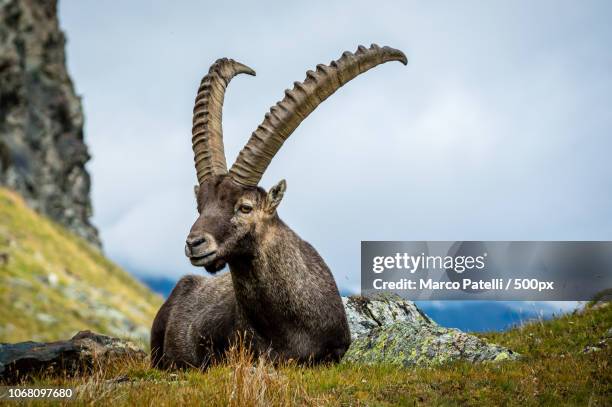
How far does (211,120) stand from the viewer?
41.8ft

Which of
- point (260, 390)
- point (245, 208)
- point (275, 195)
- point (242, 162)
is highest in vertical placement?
point (242, 162)

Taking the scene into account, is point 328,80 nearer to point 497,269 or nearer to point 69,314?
point 497,269

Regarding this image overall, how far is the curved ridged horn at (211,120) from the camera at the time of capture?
12047mm

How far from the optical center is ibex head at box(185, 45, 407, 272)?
10383mm

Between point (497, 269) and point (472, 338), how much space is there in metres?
6.76

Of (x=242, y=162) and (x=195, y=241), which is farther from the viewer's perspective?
(x=242, y=162)

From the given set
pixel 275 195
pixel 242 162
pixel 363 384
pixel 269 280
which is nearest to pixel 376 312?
pixel 269 280

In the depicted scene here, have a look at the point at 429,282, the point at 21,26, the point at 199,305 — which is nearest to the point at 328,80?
the point at 199,305

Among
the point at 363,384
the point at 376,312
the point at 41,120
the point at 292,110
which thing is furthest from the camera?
the point at 41,120

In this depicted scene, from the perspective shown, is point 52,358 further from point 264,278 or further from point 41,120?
point 41,120

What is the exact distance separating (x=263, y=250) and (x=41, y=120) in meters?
102

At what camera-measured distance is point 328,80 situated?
1192 centimetres

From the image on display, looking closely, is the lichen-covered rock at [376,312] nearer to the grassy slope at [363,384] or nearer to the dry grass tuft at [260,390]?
the grassy slope at [363,384]

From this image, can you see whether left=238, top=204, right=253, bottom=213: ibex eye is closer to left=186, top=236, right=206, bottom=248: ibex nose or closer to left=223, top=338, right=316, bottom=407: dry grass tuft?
left=186, top=236, right=206, bottom=248: ibex nose
